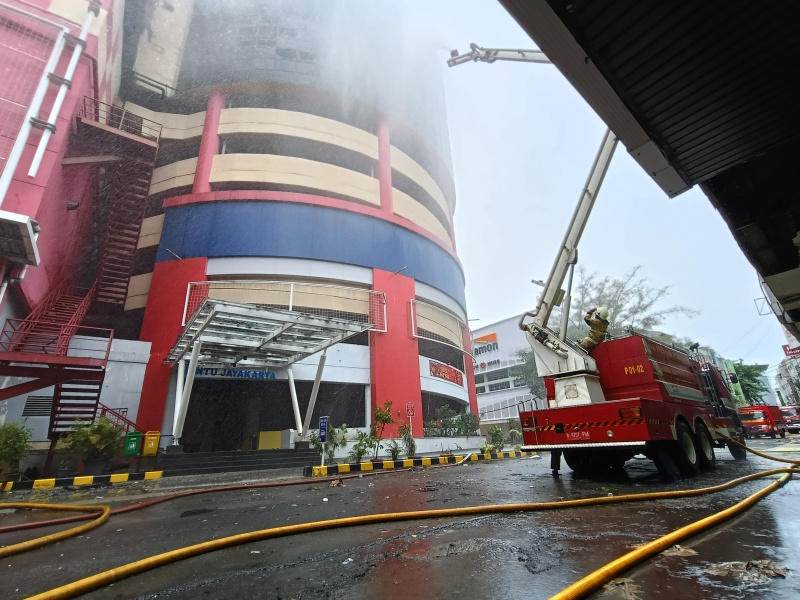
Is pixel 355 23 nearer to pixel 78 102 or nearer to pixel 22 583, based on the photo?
pixel 78 102

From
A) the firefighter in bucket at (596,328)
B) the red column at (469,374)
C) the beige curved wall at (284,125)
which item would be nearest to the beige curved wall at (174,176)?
the beige curved wall at (284,125)

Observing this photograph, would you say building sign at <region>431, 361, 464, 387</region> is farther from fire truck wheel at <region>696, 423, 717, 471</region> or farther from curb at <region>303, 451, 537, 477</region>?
fire truck wheel at <region>696, 423, 717, 471</region>

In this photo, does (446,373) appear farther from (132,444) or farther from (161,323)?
(132,444)

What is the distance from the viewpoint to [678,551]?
8.14ft

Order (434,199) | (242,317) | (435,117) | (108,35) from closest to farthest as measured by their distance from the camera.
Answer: (242,317), (108,35), (434,199), (435,117)

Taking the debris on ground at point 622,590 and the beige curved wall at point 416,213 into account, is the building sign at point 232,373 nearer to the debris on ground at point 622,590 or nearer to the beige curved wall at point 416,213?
the beige curved wall at point 416,213

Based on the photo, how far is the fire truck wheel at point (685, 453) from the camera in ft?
20.1

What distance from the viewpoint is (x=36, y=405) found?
494 inches

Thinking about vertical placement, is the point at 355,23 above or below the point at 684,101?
above

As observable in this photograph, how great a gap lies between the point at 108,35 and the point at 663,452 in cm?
2124

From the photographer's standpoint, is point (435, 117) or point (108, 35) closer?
point (108, 35)

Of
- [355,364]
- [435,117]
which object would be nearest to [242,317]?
[355,364]

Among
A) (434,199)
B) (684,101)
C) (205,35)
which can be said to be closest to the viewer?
(684,101)

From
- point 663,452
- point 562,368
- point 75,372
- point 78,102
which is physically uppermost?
point 78,102
